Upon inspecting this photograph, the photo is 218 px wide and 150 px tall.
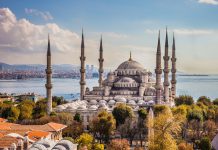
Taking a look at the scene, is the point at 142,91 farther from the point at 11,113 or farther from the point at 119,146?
the point at 119,146

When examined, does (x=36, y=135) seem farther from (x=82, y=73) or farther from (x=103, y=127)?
(x=82, y=73)

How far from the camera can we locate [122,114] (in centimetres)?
2728

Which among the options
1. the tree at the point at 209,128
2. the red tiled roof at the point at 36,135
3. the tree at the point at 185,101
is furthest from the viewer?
the tree at the point at 185,101

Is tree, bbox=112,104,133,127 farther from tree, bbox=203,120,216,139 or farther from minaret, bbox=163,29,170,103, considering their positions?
minaret, bbox=163,29,170,103

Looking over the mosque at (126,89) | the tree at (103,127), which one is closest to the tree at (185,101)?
the mosque at (126,89)

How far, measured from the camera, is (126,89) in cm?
3869

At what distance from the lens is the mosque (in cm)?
3162

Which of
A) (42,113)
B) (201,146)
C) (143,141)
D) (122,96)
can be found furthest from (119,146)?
(122,96)

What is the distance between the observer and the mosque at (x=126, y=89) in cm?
3162

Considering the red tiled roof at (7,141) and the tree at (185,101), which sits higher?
the tree at (185,101)

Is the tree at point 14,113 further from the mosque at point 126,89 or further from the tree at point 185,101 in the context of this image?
the tree at point 185,101

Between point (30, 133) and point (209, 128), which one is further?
point (209, 128)

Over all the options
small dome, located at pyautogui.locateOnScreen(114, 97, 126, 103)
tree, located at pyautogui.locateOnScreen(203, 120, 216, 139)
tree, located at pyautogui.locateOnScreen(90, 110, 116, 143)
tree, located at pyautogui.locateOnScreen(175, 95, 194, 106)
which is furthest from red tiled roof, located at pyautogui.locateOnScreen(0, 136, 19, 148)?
tree, located at pyautogui.locateOnScreen(175, 95, 194, 106)

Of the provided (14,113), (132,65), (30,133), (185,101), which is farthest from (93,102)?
(30,133)
